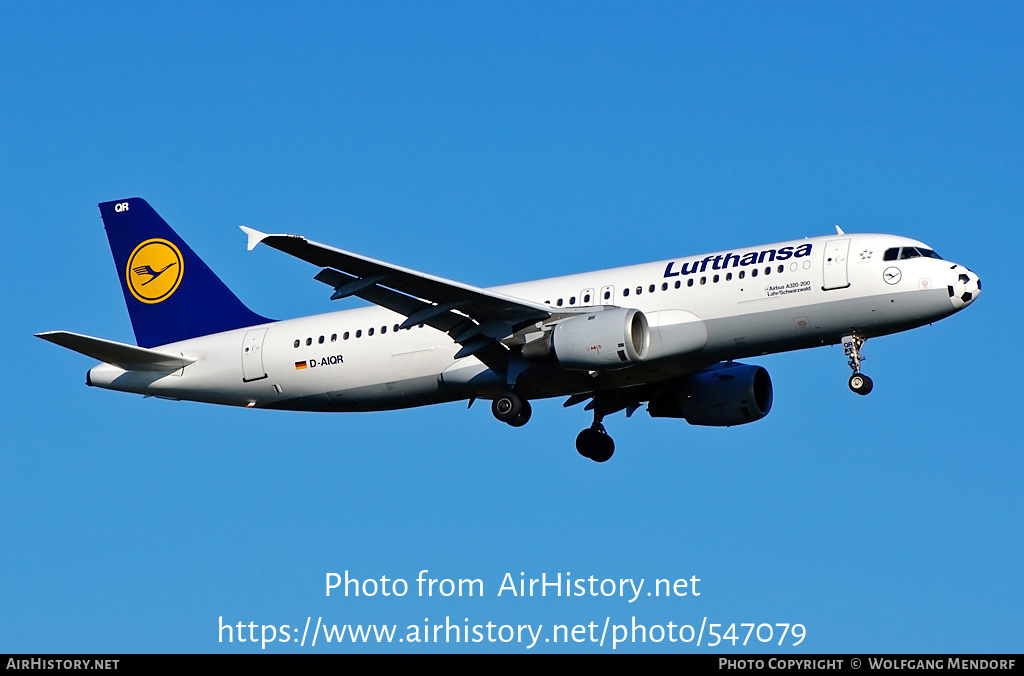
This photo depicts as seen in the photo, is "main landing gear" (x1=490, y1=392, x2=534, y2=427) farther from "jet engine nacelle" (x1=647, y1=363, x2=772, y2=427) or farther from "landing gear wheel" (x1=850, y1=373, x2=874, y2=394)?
"landing gear wheel" (x1=850, y1=373, x2=874, y2=394)

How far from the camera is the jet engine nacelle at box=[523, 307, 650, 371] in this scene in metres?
33.3

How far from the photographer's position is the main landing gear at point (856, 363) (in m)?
33.6

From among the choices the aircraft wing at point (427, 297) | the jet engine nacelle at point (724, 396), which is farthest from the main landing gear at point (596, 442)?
the aircraft wing at point (427, 297)

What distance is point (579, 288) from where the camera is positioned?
3597 centimetres

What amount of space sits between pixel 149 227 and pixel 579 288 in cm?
1429

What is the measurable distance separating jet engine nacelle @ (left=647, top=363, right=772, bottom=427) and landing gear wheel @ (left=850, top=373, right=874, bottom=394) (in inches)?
190

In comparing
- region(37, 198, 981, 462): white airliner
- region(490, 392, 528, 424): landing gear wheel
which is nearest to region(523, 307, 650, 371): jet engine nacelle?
region(37, 198, 981, 462): white airliner

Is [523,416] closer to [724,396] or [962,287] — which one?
[724,396]

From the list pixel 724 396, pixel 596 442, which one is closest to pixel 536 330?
pixel 596 442

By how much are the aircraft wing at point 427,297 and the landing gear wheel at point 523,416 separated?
59.3 inches

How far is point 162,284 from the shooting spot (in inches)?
1642
